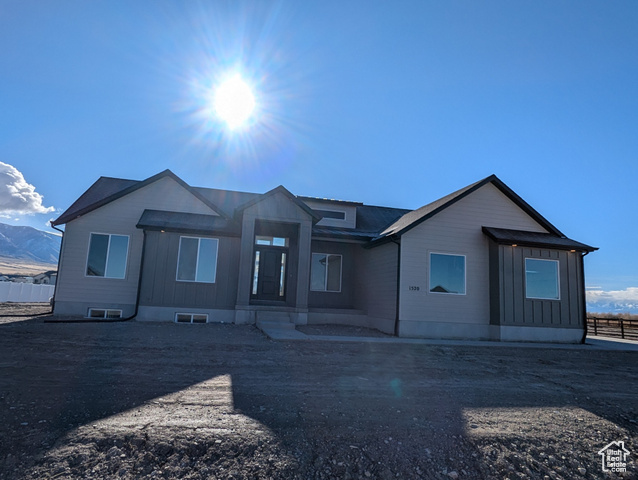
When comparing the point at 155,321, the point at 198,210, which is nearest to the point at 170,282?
the point at 155,321

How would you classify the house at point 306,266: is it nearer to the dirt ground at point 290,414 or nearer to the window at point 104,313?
the window at point 104,313

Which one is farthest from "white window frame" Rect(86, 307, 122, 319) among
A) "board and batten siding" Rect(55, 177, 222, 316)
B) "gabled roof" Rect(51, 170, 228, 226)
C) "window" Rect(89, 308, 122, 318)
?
"gabled roof" Rect(51, 170, 228, 226)

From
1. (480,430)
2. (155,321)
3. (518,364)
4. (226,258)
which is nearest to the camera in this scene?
(480,430)

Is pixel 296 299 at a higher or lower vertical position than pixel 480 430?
higher

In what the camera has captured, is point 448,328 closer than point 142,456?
No

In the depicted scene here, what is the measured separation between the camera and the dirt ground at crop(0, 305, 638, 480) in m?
3.31

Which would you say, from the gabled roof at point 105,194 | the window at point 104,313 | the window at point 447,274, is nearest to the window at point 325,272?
the gabled roof at point 105,194

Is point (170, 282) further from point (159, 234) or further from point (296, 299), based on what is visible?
point (296, 299)

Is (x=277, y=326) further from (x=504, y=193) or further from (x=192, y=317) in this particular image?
(x=504, y=193)

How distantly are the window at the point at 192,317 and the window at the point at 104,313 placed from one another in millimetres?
1773

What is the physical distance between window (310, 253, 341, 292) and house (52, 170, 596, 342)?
1.64m

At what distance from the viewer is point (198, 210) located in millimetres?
13789

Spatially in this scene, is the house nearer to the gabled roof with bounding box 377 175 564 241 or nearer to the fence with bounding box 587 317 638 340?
the gabled roof with bounding box 377 175 564 241

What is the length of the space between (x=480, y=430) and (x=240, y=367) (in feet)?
11.9
